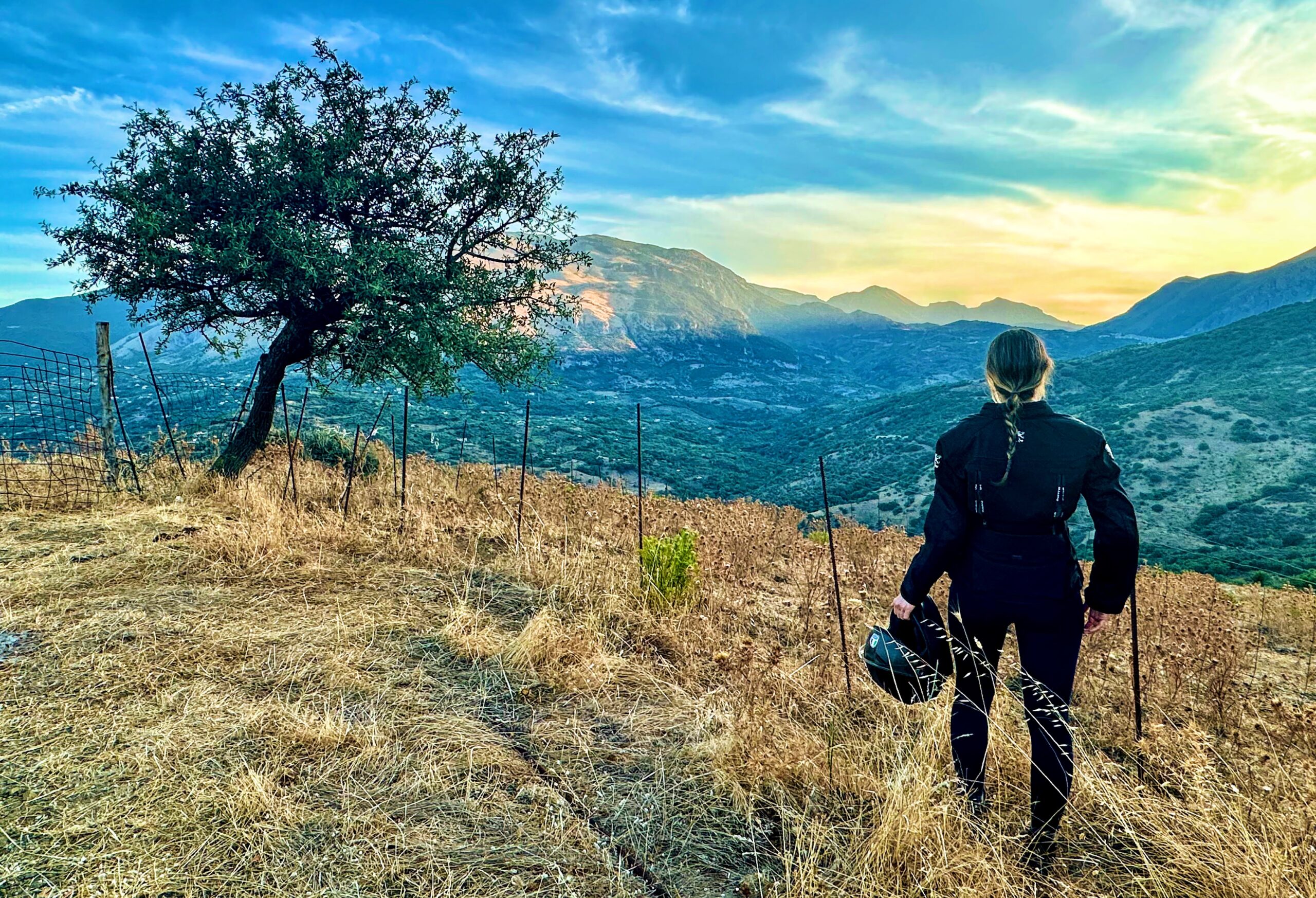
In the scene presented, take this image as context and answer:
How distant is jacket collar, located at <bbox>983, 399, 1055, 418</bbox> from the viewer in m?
2.58

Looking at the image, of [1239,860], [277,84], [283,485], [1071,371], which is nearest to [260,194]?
[277,84]

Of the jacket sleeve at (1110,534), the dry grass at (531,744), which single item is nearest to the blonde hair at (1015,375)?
the jacket sleeve at (1110,534)

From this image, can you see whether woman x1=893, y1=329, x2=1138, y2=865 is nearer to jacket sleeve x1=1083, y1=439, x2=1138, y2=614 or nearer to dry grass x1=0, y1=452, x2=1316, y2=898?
jacket sleeve x1=1083, y1=439, x2=1138, y2=614

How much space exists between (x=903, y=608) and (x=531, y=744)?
6.77ft

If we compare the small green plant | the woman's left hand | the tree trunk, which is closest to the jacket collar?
the woman's left hand

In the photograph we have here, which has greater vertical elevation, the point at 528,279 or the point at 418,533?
the point at 528,279

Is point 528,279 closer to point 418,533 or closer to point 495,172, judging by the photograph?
point 495,172

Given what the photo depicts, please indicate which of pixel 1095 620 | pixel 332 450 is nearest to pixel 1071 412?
pixel 332 450

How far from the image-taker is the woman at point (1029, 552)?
247 cm

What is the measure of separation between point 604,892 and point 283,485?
8034 millimetres

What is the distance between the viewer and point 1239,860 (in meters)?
2.09

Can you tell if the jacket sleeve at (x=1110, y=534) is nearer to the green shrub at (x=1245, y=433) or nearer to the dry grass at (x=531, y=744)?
the dry grass at (x=531, y=744)

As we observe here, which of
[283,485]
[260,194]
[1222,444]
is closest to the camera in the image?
[283,485]

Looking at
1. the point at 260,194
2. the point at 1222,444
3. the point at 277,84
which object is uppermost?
the point at 277,84
